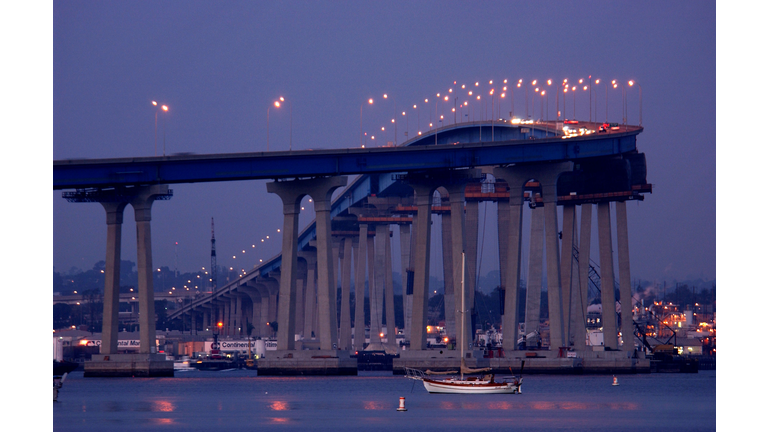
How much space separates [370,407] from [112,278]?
40722 millimetres

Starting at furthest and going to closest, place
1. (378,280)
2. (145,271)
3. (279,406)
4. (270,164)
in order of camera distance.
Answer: (378,280) < (145,271) < (270,164) < (279,406)

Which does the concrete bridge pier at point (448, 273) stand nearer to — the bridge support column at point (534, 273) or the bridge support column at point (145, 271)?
the bridge support column at point (534, 273)

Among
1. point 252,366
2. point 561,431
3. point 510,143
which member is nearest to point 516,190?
point 510,143

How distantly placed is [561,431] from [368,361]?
93156 mm

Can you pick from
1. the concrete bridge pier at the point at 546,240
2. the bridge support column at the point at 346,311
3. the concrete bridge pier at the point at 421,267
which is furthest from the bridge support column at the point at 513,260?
the bridge support column at the point at 346,311

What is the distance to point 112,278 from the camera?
104 meters

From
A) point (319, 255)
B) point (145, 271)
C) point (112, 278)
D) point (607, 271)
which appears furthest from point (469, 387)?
point (607, 271)

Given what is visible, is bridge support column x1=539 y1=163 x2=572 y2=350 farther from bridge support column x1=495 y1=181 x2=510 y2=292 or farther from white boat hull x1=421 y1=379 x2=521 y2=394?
bridge support column x1=495 y1=181 x2=510 y2=292

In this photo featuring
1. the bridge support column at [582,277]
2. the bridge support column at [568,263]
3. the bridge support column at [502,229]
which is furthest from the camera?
the bridge support column at [502,229]

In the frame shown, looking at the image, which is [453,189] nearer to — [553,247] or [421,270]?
[421,270]

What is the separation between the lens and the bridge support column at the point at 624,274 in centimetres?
12538

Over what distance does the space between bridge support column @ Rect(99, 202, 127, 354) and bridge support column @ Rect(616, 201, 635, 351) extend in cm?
5625

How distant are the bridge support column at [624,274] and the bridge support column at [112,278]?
5625 centimetres
